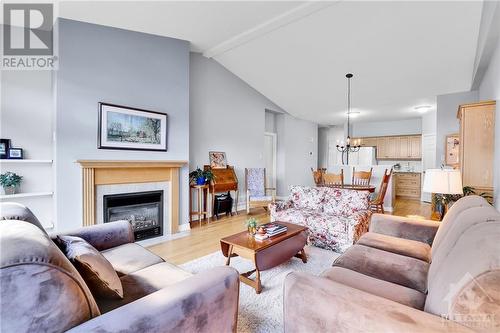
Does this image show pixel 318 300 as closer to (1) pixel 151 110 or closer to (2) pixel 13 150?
(1) pixel 151 110

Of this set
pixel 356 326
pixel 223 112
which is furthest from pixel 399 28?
pixel 356 326

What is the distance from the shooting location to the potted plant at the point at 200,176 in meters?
4.63

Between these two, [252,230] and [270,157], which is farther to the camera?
[270,157]

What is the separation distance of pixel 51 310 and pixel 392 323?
1199 millimetres

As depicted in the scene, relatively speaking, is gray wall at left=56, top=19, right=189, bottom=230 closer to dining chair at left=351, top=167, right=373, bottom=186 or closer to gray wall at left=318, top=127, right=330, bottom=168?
dining chair at left=351, top=167, right=373, bottom=186

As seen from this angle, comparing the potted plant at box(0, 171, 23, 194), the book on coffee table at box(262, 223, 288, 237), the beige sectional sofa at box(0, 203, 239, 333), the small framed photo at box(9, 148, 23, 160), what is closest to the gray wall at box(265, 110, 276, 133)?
the book on coffee table at box(262, 223, 288, 237)

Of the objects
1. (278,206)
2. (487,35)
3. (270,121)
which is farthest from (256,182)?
(487,35)

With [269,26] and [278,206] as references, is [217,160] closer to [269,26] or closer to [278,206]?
[278,206]

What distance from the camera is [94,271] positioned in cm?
120

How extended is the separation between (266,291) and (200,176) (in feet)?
9.26

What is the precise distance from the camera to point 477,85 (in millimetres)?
4980

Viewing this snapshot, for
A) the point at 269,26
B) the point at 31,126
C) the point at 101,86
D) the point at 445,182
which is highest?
the point at 269,26

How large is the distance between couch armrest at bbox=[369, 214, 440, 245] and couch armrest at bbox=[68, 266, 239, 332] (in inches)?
75.3

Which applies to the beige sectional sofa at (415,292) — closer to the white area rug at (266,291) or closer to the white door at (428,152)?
the white area rug at (266,291)
